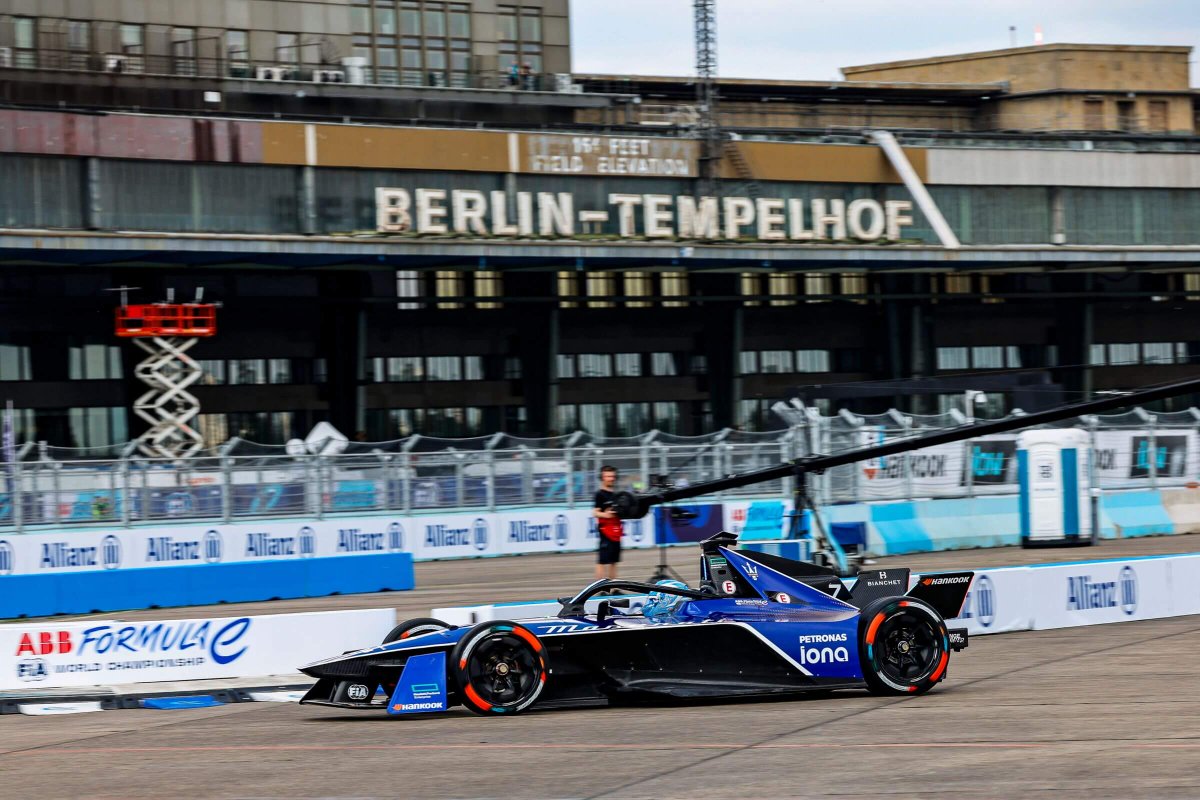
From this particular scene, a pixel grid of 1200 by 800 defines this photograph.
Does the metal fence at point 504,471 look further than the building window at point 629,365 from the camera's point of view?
No

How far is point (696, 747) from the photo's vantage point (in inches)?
383

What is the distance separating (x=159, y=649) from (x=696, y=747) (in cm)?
685

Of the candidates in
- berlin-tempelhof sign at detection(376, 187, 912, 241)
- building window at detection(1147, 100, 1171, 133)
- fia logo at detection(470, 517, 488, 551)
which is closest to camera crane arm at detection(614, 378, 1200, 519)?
fia logo at detection(470, 517, 488, 551)

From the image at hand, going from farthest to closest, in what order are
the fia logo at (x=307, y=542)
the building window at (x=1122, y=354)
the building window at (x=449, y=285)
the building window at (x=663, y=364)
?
the building window at (x=1122, y=354)
the building window at (x=663, y=364)
the building window at (x=449, y=285)
the fia logo at (x=307, y=542)

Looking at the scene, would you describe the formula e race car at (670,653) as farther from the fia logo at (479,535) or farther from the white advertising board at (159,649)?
the fia logo at (479,535)

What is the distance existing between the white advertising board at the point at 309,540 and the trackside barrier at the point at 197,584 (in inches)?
79.3

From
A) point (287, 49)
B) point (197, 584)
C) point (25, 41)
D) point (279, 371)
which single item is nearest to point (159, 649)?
point (197, 584)

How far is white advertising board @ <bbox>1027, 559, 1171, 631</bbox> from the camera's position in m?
16.7

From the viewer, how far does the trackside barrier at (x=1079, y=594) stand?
53.6 feet

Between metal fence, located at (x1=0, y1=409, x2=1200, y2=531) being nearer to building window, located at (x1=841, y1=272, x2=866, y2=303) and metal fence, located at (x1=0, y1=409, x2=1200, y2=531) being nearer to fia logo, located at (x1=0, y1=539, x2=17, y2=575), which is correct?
fia logo, located at (x1=0, y1=539, x2=17, y2=575)

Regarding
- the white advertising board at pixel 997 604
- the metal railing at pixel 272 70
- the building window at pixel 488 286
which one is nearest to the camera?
the white advertising board at pixel 997 604

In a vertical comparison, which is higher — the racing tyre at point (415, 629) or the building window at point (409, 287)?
the building window at point (409, 287)

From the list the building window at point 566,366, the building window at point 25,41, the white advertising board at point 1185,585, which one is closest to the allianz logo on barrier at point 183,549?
the white advertising board at point 1185,585

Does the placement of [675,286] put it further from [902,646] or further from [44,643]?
[902,646]
